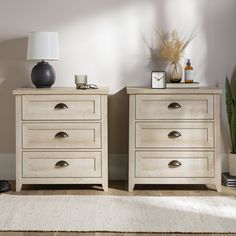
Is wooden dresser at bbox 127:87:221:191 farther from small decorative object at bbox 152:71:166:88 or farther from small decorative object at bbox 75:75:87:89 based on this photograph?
small decorative object at bbox 75:75:87:89

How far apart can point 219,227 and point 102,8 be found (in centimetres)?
196

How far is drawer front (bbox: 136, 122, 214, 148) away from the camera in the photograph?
404 centimetres

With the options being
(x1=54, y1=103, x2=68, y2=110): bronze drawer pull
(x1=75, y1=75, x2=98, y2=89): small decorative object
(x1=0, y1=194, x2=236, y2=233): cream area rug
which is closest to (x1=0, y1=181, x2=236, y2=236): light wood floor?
(x1=0, y1=194, x2=236, y2=233): cream area rug

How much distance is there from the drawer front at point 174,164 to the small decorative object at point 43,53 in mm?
838

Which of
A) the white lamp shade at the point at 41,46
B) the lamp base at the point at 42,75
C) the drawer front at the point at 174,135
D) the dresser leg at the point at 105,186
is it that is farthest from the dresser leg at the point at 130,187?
Answer: the white lamp shade at the point at 41,46

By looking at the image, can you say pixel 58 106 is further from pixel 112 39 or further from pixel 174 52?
pixel 174 52

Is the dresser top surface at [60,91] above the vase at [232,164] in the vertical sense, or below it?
above

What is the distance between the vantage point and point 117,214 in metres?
3.46

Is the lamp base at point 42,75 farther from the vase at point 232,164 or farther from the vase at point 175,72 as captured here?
the vase at point 232,164

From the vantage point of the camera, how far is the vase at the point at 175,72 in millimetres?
4238

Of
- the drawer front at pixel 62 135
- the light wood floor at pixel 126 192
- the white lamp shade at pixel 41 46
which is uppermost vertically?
the white lamp shade at pixel 41 46

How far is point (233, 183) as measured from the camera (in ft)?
13.9

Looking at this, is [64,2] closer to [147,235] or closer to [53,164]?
[53,164]

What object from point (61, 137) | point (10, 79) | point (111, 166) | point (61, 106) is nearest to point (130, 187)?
point (111, 166)
